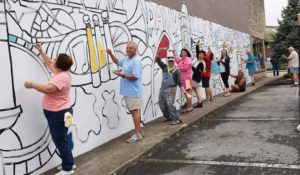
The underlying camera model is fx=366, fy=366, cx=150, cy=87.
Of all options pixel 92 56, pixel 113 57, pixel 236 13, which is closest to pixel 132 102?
pixel 113 57

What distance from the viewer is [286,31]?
102 ft

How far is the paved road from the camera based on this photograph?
15.8 feet

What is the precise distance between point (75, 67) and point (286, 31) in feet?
94.5

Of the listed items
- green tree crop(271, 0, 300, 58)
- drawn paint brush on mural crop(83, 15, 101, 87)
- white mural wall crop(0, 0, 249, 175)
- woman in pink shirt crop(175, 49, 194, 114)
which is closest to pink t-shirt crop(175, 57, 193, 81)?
woman in pink shirt crop(175, 49, 194, 114)

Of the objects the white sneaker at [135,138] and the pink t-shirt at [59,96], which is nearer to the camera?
the pink t-shirt at [59,96]

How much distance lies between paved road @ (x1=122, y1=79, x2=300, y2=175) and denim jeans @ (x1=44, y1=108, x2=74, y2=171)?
2.85 ft

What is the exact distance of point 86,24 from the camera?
5.78m

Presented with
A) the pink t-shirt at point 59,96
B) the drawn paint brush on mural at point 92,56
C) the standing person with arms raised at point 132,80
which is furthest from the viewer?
the standing person with arms raised at point 132,80

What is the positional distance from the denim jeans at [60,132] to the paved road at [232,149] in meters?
0.87

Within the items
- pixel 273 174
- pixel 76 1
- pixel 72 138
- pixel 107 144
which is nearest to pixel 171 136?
pixel 107 144

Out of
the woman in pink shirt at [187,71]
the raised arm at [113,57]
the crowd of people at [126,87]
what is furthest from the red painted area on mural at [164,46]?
the raised arm at [113,57]

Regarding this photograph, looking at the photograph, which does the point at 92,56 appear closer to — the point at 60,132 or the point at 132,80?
the point at 132,80

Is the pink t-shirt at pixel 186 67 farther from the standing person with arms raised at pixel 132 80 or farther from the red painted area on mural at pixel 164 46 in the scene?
the standing person with arms raised at pixel 132 80

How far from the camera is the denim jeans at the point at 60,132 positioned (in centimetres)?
447
